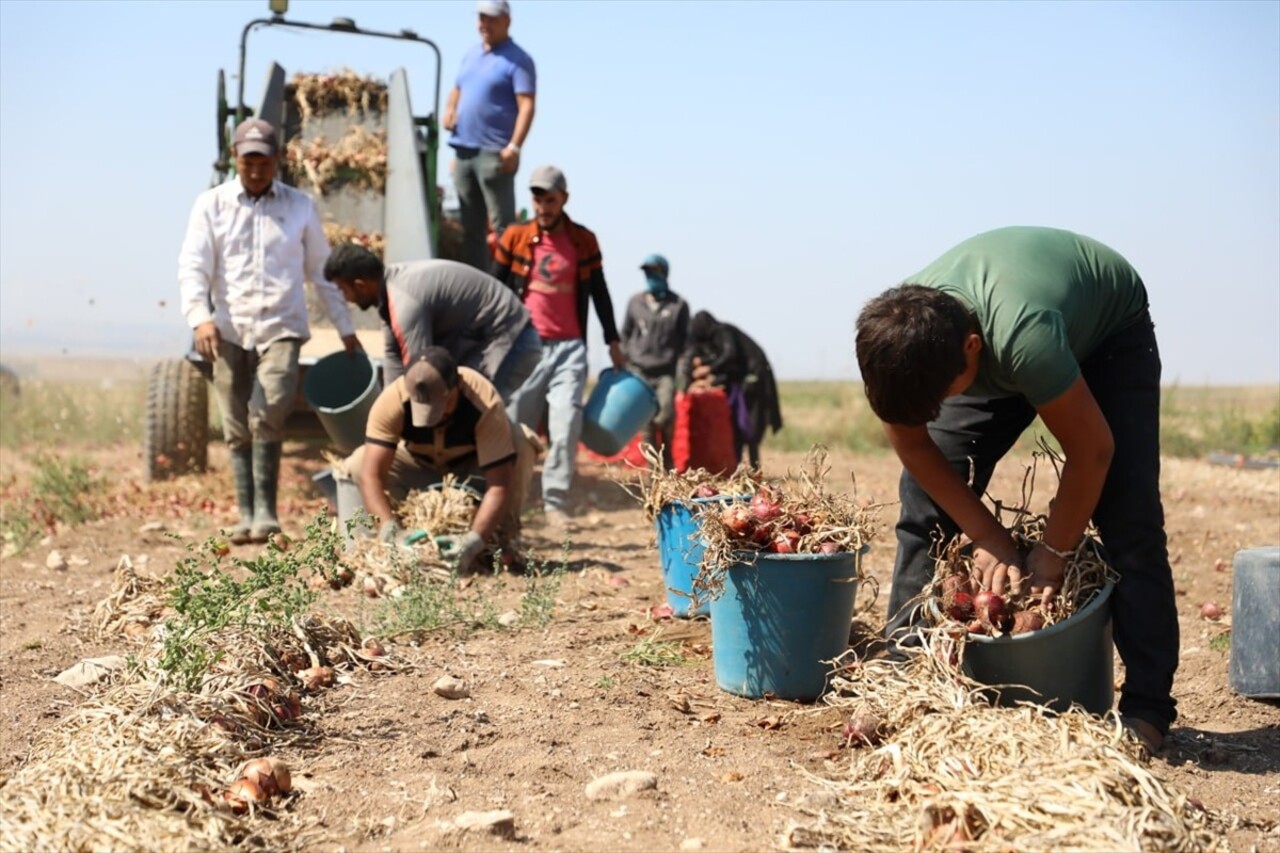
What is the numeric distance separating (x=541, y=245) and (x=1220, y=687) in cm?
491

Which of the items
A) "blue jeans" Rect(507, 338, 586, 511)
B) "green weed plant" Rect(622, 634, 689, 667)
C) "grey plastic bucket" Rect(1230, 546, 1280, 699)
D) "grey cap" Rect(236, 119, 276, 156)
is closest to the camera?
"grey plastic bucket" Rect(1230, 546, 1280, 699)

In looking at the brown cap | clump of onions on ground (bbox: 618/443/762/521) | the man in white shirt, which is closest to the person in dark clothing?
the man in white shirt

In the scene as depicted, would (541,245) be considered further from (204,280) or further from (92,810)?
(92,810)

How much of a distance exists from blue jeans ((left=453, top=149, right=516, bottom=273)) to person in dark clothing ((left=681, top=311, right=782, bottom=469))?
7.85 feet

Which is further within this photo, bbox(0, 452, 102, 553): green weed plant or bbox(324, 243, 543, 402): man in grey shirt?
bbox(0, 452, 102, 553): green weed plant

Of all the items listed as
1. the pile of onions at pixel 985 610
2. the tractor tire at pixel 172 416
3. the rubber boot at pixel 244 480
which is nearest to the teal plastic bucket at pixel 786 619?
the pile of onions at pixel 985 610

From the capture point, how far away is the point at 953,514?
3650 mm

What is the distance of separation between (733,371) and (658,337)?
2.29 feet

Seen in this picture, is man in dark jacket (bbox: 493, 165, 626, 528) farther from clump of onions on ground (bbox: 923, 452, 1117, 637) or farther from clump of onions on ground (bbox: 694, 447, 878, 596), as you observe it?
clump of onions on ground (bbox: 923, 452, 1117, 637)

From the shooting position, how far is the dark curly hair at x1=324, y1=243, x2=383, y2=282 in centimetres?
673

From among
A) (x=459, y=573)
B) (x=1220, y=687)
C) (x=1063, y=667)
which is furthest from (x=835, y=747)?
(x=459, y=573)

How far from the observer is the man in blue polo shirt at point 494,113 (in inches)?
352

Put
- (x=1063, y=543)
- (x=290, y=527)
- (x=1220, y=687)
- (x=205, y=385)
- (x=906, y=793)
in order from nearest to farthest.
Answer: (x=906, y=793), (x=1063, y=543), (x=1220, y=687), (x=290, y=527), (x=205, y=385)

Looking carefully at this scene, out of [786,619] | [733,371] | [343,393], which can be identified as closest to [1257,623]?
[786,619]
